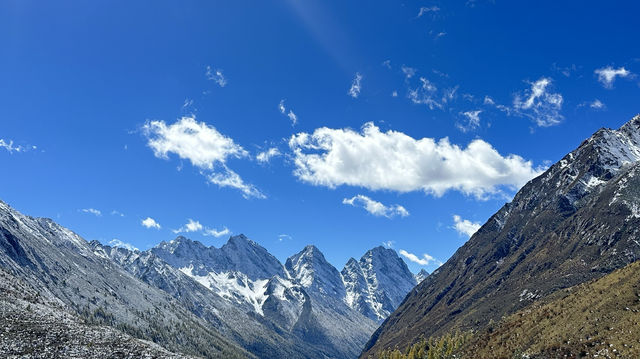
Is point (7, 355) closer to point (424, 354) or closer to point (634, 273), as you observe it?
point (634, 273)

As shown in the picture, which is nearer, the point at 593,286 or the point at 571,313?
the point at 571,313

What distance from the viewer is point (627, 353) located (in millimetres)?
54562

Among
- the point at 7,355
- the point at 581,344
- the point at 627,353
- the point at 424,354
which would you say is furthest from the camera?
the point at 424,354

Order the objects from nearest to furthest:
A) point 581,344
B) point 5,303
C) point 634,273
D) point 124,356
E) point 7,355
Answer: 1. point 581,344
2. point 634,273
3. point 7,355
4. point 124,356
5. point 5,303

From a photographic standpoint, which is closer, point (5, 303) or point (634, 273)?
point (634, 273)

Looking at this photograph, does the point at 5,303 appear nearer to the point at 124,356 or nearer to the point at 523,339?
the point at 124,356

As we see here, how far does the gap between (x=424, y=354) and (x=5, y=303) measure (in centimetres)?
16320

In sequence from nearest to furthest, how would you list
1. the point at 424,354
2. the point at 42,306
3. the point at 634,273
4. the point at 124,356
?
the point at 634,273 → the point at 124,356 → the point at 42,306 → the point at 424,354

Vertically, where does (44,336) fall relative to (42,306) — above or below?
below

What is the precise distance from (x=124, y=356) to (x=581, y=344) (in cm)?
10917

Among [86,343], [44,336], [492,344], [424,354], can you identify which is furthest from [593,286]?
[44,336]

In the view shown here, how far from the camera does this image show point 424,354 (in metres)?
182

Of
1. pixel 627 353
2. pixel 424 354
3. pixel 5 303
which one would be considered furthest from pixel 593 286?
pixel 5 303

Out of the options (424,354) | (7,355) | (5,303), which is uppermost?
(5,303)
